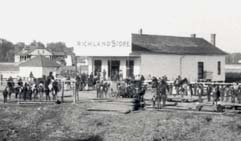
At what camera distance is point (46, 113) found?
27812 millimetres

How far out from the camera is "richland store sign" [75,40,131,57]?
40312 mm

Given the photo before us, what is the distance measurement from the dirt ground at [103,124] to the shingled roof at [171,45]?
15248 mm

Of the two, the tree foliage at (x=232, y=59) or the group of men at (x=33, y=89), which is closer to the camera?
the group of men at (x=33, y=89)

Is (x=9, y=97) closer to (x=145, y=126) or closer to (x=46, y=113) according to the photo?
(x=46, y=113)

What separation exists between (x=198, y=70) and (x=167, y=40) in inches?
216

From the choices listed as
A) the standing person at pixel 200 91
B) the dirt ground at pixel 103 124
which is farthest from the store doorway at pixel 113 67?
the dirt ground at pixel 103 124

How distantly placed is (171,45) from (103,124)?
23.1 meters

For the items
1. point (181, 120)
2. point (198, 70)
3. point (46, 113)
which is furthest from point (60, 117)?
point (198, 70)

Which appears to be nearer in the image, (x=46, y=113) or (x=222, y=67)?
(x=46, y=113)

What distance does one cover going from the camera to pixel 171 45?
4634cm

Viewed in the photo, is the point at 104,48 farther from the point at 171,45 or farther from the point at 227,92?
the point at 227,92

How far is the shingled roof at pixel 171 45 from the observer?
4316 centimetres

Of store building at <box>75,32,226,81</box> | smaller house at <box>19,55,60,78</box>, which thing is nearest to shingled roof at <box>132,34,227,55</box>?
store building at <box>75,32,226,81</box>

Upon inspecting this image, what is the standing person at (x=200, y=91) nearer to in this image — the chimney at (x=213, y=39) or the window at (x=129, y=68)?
the window at (x=129, y=68)
